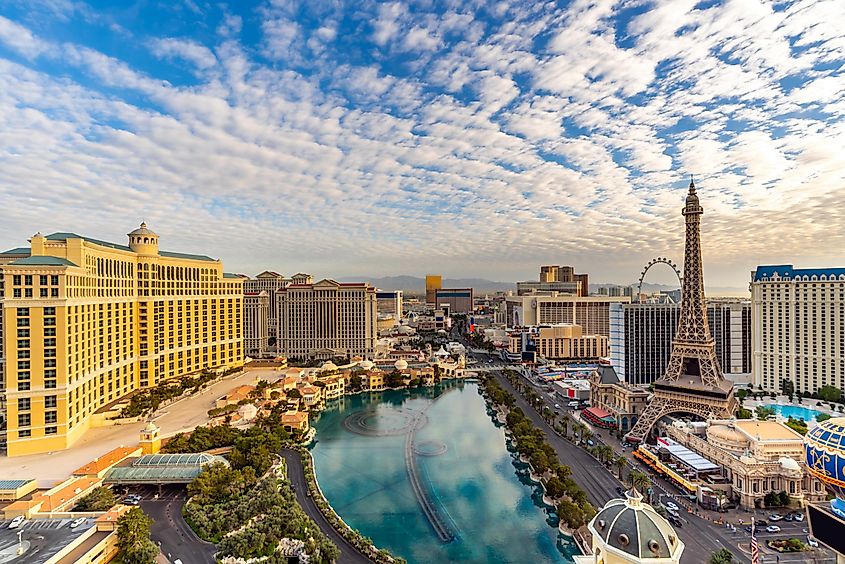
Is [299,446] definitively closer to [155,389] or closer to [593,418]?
[155,389]

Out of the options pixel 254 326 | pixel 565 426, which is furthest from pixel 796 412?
pixel 254 326

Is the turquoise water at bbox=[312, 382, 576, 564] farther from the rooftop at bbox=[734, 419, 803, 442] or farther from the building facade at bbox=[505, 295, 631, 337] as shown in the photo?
the building facade at bbox=[505, 295, 631, 337]

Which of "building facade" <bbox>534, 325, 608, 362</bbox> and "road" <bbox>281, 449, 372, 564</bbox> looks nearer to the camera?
"road" <bbox>281, 449, 372, 564</bbox>

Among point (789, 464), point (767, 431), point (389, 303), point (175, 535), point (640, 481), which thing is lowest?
point (175, 535)

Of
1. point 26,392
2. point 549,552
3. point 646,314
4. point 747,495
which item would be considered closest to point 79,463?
point 26,392

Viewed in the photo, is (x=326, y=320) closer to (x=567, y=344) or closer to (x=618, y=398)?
(x=567, y=344)

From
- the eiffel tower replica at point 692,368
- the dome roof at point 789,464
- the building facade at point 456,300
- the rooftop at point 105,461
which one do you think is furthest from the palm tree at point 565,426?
the building facade at point 456,300

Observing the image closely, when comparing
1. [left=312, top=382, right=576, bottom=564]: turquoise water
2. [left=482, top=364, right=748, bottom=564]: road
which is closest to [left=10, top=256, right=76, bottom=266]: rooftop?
[left=312, top=382, right=576, bottom=564]: turquoise water
